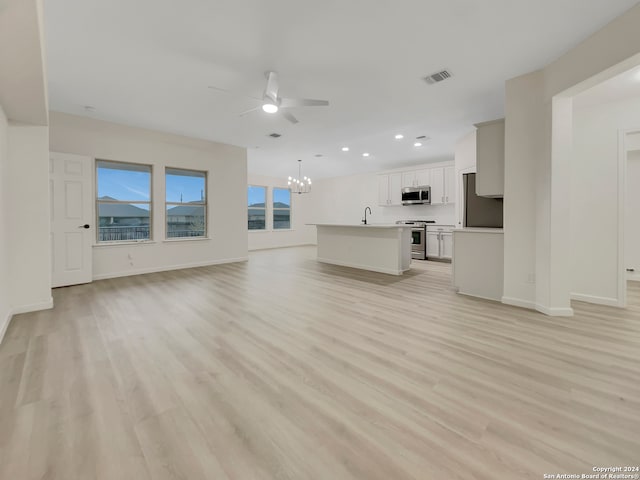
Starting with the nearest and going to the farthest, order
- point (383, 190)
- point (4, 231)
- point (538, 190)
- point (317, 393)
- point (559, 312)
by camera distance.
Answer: point (317, 393) → point (4, 231) → point (559, 312) → point (538, 190) → point (383, 190)

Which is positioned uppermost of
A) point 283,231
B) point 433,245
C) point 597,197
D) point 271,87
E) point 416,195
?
point 271,87

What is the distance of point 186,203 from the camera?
20.8ft

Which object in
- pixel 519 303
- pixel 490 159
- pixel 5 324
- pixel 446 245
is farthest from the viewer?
pixel 446 245

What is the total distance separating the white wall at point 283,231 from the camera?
977cm

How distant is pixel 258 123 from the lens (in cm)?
518

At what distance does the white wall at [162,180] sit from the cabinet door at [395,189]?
4.46 m

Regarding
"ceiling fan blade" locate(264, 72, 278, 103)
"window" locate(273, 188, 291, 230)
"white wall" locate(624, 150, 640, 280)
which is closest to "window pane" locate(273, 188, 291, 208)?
"window" locate(273, 188, 291, 230)

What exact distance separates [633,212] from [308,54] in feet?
19.3

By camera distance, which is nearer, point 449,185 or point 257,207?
point 449,185

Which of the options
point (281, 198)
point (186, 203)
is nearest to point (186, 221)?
point (186, 203)

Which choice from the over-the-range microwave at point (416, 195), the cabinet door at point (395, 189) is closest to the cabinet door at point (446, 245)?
the over-the-range microwave at point (416, 195)

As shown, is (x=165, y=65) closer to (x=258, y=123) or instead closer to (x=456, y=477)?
(x=258, y=123)

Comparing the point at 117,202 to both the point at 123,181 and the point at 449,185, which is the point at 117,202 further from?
the point at 449,185

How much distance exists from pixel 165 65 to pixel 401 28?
2.70 m
